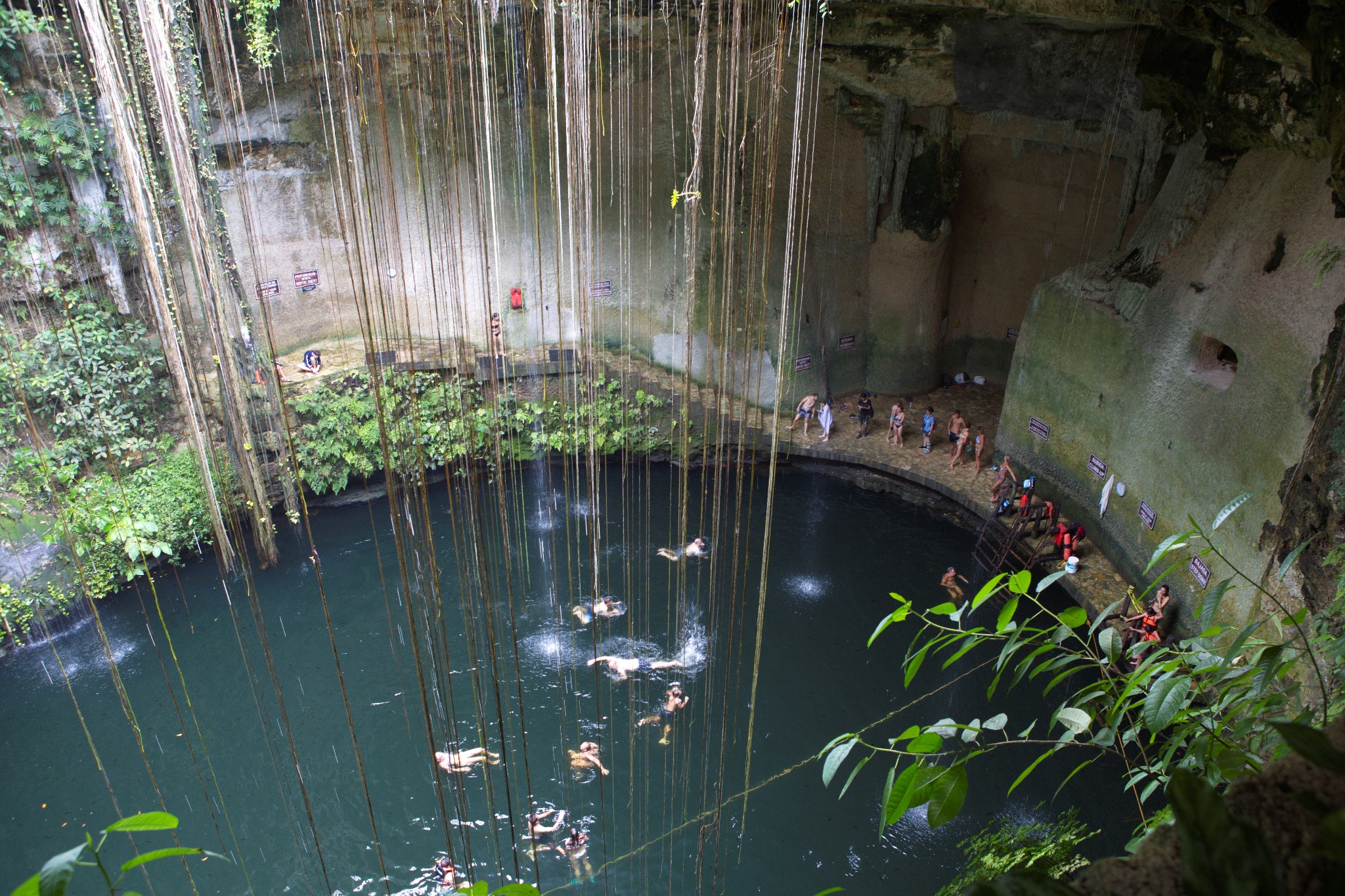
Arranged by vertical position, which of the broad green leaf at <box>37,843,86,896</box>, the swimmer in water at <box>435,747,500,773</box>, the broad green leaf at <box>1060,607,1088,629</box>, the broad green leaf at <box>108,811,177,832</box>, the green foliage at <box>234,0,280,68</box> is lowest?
the swimmer in water at <box>435,747,500,773</box>

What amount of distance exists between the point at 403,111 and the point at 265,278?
400cm

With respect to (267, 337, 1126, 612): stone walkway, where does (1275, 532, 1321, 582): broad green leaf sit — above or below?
above

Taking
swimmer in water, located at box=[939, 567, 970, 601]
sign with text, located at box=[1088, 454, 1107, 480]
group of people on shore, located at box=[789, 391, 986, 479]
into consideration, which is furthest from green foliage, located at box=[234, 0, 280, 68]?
sign with text, located at box=[1088, 454, 1107, 480]

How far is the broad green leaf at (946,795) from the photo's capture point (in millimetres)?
1369

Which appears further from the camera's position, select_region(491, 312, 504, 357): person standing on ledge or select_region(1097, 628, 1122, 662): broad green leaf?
select_region(491, 312, 504, 357): person standing on ledge

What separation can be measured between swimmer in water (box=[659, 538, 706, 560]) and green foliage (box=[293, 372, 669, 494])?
1518mm

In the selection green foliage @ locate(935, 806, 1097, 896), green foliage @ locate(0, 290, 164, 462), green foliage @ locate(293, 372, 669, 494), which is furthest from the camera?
green foliage @ locate(293, 372, 669, 494)

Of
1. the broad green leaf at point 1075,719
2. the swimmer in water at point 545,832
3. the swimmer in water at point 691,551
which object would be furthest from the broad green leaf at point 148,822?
the swimmer in water at point 691,551

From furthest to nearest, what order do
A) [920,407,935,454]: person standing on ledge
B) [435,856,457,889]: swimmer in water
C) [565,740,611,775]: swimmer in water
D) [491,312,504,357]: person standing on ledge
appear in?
[491,312,504,357]: person standing on ledge → [920,407,935,454]: person standing on ledge → [565,740,611,775]: swimmer in water → [435,856,457,889]: swimmer in water

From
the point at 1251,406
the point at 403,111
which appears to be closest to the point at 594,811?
the point at 1251,406

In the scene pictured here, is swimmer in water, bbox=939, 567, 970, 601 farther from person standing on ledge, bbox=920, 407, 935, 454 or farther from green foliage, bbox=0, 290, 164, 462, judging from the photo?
green foliage, bbox=0, 290, 164, 462

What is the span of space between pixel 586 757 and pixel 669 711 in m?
0.79

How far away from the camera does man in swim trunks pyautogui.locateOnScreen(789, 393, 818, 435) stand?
10672 mm

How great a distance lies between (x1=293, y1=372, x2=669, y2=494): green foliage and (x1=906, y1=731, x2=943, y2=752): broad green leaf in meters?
7.84
